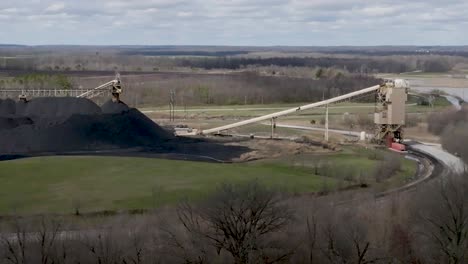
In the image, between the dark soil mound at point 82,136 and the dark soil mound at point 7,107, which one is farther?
the dark soil mound at point 7,107

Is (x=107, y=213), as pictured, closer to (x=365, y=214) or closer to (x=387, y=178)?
(x=365, y=214)

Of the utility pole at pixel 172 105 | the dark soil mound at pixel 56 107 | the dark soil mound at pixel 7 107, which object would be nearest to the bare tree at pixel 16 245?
the dark soil mound at pixel 56 107

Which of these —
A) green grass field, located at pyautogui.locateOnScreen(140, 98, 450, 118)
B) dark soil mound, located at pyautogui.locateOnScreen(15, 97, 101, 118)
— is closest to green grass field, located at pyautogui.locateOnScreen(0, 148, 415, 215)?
dark soil mound, located at pyautogui.locateOnScreen(15, 97, 101, 118)

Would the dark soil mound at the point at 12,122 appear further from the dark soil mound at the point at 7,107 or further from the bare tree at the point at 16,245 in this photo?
the bare tree at the point at 16,245

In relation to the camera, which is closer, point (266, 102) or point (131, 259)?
point (131, 259)

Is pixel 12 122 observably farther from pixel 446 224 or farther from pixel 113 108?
pixel 446 224

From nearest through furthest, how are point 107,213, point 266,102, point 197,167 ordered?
point 107,213 < point 197,167 < point 266,102

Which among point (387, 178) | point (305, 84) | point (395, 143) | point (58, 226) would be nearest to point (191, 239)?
point (58, 226)

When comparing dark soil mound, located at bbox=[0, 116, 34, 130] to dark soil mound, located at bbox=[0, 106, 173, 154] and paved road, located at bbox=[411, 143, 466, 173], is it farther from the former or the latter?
paved road, located at bbox=[411, 143, 466, 173]
